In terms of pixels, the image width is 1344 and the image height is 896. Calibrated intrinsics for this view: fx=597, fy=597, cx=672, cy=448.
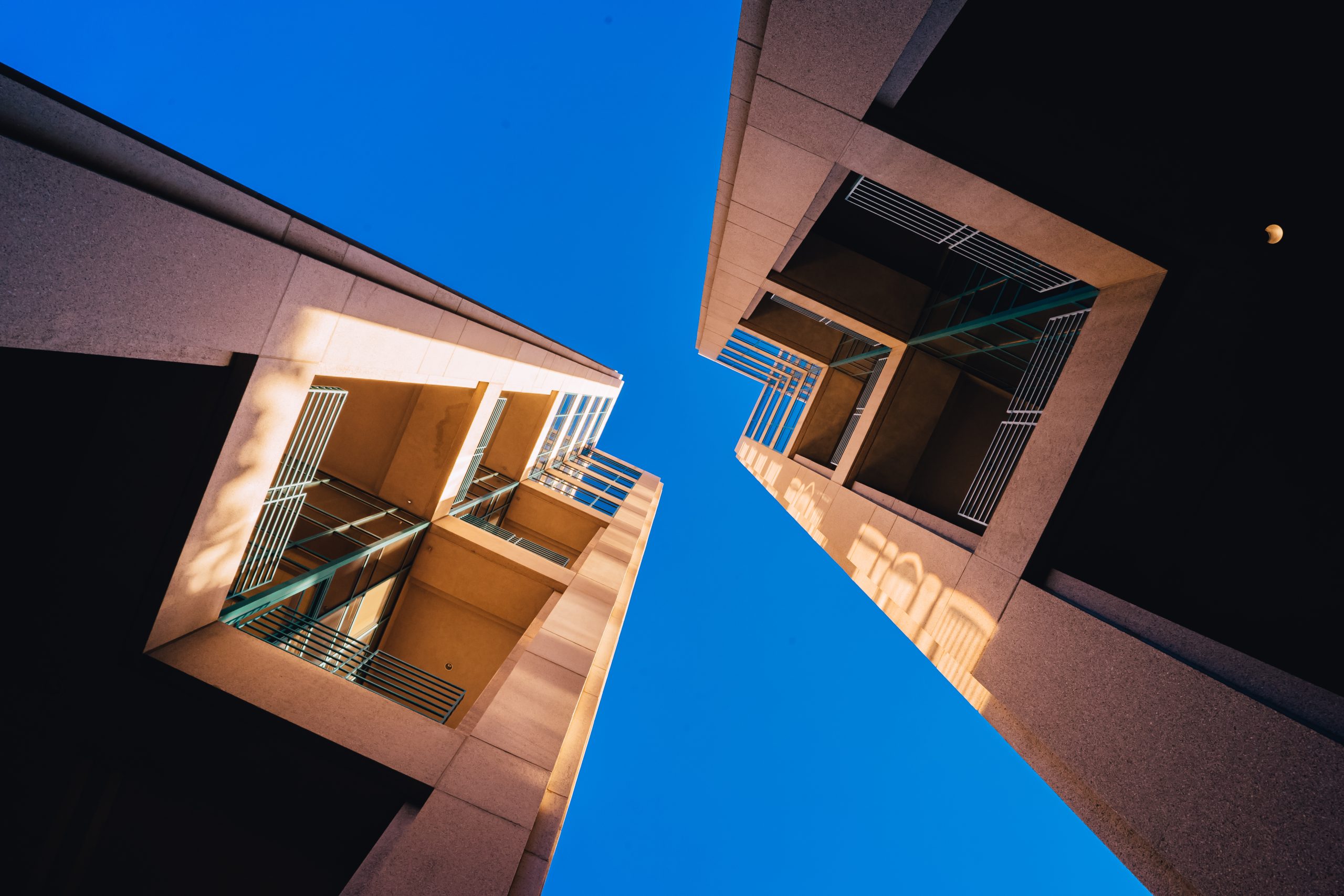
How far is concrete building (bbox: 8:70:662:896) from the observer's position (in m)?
3.96

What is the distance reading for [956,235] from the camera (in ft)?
34.1

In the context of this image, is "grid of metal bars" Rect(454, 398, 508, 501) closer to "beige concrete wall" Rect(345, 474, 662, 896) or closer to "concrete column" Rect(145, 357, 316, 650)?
"beige concrete wall" Rect(345, 474, 662, 896)

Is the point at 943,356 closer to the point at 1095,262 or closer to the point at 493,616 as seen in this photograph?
the point at 1095,262

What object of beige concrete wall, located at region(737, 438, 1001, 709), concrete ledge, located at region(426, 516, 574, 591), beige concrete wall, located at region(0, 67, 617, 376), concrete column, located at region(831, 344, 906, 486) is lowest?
concrete ledge, located at region(426, 516, 574, 591)

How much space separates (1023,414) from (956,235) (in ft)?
10.8

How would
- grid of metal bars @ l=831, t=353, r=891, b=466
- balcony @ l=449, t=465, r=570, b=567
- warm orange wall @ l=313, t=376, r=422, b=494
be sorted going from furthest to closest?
grid of metal bars @ l=831, t=353, r=891, b=466 < balcony @ l=449, t=465, r=570, b=567 < warm orange wall @ l=313, t=376, r=422, b=494

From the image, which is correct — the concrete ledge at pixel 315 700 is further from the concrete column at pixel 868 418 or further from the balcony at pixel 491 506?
the concrete column at pixel 868 418

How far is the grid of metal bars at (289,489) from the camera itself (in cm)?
797

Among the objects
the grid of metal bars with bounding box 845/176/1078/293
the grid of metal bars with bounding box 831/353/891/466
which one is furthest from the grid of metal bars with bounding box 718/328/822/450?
the grid of metal bars with bounding box 845/176/1078/293

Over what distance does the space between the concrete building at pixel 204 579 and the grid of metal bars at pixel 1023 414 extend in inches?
286

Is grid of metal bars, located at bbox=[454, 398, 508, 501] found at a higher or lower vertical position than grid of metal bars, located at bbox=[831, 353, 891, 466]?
lower

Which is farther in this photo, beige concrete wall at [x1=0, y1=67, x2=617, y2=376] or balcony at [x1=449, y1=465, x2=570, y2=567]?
balcony at [x1=449, y1=465, x2=570, y2=567]

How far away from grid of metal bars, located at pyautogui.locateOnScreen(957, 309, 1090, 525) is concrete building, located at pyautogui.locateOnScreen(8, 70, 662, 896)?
23.8 feet

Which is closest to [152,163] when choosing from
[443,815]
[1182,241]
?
[443,815]
